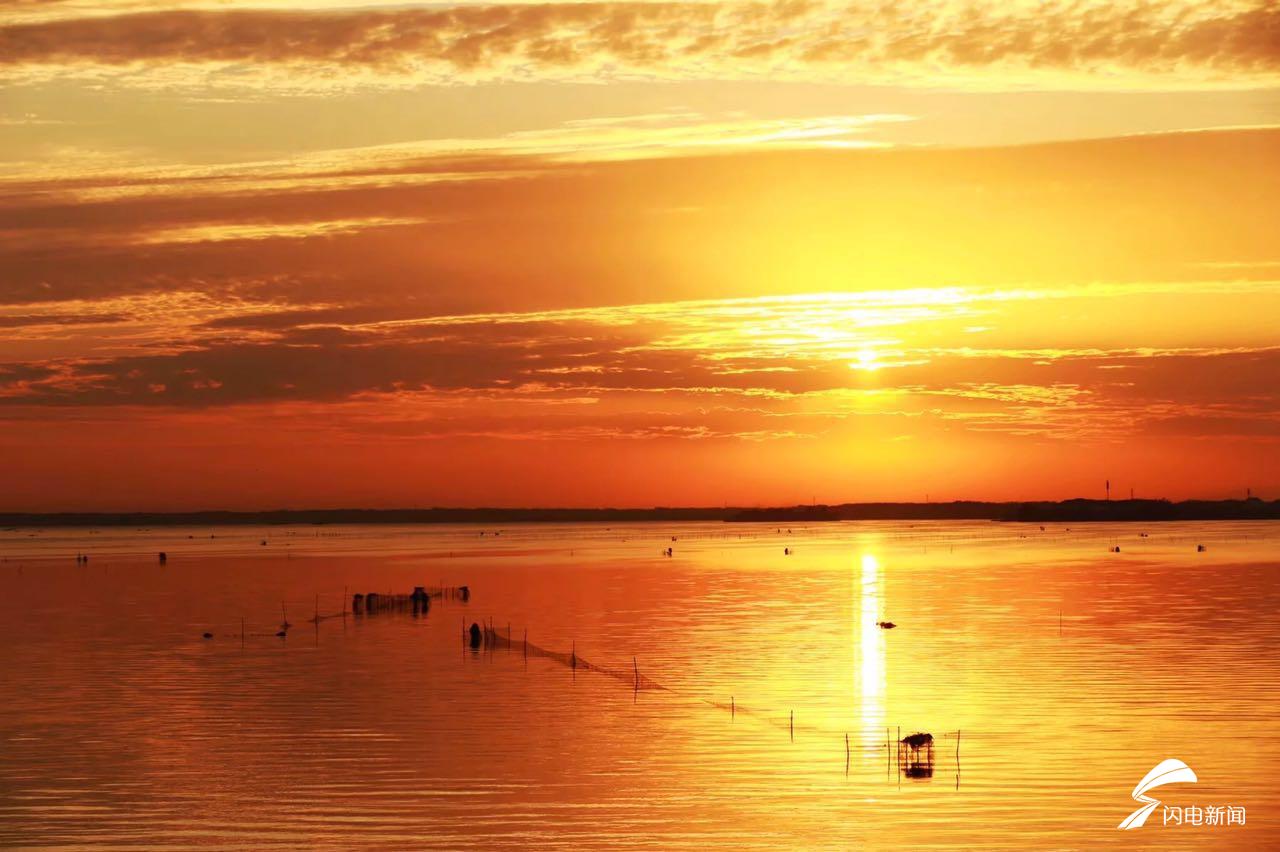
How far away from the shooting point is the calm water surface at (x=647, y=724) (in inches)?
1335

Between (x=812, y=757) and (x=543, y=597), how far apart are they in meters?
68.5

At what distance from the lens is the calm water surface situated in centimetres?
3391

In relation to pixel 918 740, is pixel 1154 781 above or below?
below

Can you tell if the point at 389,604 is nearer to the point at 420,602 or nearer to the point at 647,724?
the point at 420,602

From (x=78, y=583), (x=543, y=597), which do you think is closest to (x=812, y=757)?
(x=543, y=597)

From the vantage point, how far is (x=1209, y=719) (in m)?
45.5
